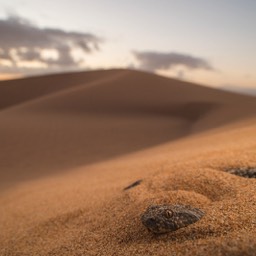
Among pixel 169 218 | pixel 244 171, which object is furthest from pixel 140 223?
pixel 244 171

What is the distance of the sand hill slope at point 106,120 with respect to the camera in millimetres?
12391

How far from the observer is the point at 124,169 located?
8172mm

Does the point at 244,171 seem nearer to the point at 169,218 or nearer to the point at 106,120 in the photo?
the point at 169,218

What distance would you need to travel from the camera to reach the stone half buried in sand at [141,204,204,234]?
8.82 ft

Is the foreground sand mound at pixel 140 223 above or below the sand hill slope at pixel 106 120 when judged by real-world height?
below

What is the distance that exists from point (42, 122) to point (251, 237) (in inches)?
602

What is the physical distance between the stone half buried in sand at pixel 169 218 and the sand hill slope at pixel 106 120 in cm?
814

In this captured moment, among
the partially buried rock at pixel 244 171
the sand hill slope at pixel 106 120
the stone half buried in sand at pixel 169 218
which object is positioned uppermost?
the sand hill slope at pixel 106 120

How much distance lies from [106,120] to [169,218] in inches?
596

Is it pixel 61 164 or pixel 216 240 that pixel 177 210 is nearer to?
pixel 216 240

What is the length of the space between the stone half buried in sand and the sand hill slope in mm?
8141

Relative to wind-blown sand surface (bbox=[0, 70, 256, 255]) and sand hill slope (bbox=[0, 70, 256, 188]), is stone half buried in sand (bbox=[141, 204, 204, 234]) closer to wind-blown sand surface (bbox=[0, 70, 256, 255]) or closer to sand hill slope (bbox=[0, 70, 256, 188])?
wind-blown sand surface (bbox=[0, 70, 256, 255])

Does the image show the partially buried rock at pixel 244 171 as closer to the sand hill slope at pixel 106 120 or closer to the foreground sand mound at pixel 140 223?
the foreground sand mound at pixel 140 223

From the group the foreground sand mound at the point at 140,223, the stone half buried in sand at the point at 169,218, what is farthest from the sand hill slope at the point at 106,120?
the stone half buried in sand at the point at 169,218
